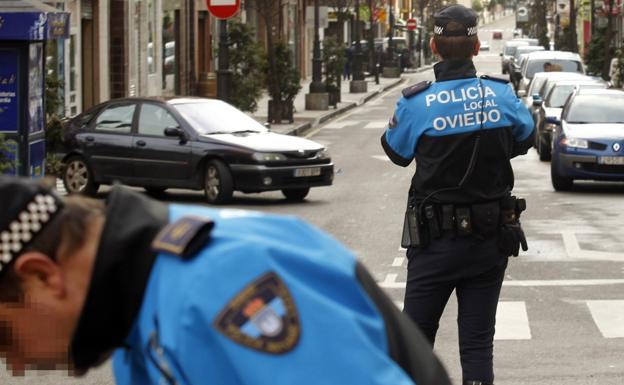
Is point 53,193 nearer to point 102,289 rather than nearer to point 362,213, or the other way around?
point 102,289

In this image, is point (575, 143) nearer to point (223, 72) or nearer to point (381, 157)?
point (381, 157)

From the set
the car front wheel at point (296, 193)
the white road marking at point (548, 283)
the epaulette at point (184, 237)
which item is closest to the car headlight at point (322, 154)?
the car front wheel at point (296, 193)

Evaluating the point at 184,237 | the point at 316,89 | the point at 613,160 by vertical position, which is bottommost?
the point at 613,160

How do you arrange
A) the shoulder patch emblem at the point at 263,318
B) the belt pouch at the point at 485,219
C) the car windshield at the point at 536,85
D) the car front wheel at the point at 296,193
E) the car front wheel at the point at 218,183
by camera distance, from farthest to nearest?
the car windshield at the point at 536,85
the car front wheel at the point at 296,193
the car front wheel at the point at 218,183
the belt pouch at the point at 485,219
the shoulder patch emblem at the point at 263,318

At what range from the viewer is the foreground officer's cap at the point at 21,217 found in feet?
7.10

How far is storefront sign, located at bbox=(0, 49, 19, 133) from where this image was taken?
1789 centimetres

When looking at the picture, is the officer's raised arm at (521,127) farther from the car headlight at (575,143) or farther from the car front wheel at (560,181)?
the car front wheel at (560,181)

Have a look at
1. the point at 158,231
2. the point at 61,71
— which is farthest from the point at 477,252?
the point at 61,71

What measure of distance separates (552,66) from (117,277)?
40.8m

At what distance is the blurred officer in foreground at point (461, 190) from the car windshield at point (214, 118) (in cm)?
1307

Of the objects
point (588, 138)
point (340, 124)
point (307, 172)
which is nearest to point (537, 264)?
point (307, 172)

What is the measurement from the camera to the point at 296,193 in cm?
2008

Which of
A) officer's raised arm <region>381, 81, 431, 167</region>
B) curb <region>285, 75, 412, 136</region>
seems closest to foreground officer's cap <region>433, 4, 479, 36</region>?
officer's raised arm <region>381, 81, 431, 167</region>

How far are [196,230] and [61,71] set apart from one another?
28340mm
